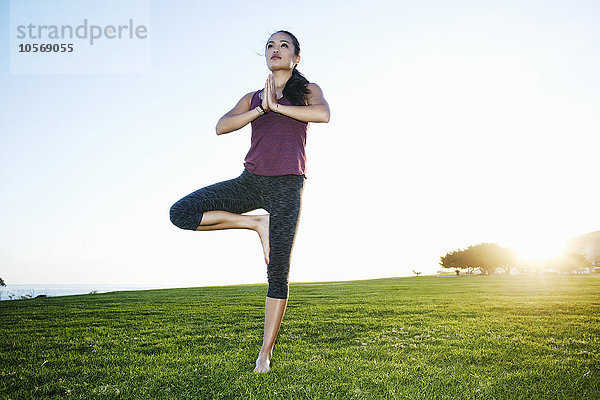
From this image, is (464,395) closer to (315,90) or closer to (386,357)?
(386,357)

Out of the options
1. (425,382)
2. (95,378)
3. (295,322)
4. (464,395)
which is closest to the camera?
(464,395)

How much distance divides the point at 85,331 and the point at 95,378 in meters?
3.88

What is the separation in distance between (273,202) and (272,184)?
0.18 metres

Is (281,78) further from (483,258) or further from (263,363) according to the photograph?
(483,258)

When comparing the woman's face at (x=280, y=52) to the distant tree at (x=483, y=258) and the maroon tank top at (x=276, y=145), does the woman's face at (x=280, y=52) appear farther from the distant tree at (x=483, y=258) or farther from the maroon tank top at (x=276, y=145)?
the distant tree at (x=483, y=258)

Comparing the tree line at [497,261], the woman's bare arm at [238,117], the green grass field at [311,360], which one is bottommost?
the tree line at [497,261]

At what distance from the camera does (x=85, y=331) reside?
7.46m

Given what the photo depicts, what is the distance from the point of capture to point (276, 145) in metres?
4.07

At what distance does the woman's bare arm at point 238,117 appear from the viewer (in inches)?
156

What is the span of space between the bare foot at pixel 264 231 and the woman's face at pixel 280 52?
1617mm

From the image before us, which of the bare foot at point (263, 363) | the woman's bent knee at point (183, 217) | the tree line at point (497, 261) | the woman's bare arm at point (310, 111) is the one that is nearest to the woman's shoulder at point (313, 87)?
the woman's bare arm at point (310, 111)

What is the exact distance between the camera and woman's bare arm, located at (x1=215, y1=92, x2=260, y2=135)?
156 inches

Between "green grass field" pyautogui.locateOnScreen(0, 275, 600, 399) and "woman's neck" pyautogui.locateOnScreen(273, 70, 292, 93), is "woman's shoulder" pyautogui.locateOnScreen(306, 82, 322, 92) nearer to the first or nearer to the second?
"woman's neck" pyautogui.locateOnScreen(273, 70, 292, 93)

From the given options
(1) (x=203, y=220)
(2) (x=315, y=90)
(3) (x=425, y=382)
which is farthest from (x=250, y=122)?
(3) (x=425, y=382)
